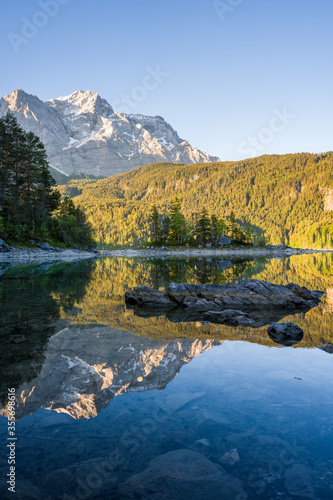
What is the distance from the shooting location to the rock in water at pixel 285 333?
35.8 ft

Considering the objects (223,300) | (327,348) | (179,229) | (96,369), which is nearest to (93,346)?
(96,369)

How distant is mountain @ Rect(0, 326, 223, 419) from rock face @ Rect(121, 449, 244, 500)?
1996mm

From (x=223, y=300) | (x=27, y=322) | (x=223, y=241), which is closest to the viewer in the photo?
(x=27, y=322)

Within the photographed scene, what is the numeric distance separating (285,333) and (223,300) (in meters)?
6.36

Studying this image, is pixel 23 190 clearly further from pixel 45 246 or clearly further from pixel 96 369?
pixel 96 369

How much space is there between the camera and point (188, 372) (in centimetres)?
788

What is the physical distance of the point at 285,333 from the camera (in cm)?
1128

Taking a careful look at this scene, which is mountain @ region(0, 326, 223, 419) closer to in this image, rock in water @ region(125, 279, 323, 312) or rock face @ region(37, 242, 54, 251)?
rock in water @ region(125, 279, 323, 312)

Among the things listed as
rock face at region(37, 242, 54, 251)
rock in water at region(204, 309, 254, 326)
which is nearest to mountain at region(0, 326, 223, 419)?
rock in water at region(204, 309, 254, 326)

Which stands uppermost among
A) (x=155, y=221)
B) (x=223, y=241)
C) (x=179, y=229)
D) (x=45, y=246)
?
(x=155, y=221)

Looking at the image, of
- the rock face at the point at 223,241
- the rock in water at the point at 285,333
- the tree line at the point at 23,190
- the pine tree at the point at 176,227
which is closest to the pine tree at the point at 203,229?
the pine tree at the point at 176,227

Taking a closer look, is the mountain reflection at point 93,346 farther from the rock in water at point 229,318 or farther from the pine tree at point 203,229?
the pine tree at point 203,229

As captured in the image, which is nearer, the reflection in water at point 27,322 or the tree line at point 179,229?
the reflection in water at point 27,322

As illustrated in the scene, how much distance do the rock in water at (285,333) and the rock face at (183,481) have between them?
7108mm
